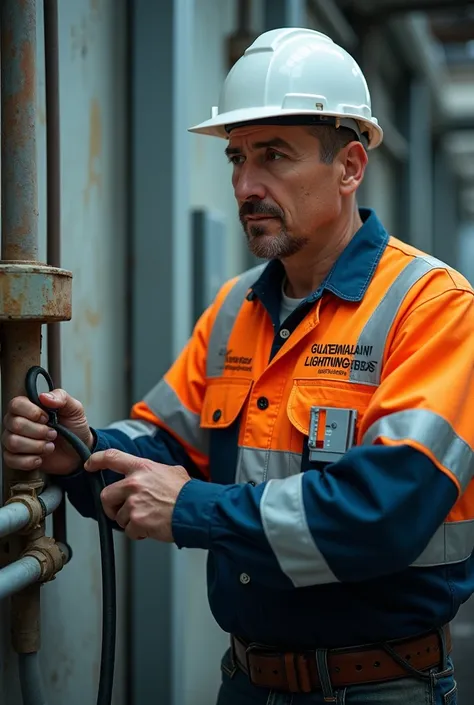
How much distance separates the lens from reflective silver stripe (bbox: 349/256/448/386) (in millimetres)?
1571

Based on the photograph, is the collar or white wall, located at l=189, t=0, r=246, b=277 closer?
the collar

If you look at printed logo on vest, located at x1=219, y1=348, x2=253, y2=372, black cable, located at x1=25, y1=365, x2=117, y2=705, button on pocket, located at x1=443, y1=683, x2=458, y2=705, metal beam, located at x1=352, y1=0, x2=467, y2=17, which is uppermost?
metal beam, located at x1=352, y1=0, x2=467, y2=17

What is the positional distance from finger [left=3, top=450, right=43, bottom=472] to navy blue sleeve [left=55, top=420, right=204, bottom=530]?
6.3 inches

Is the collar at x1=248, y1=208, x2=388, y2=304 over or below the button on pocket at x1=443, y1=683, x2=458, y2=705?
over

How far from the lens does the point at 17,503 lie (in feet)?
4.81

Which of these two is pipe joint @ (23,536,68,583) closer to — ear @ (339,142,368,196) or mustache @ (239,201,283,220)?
mustache @ (239,201,283,220)

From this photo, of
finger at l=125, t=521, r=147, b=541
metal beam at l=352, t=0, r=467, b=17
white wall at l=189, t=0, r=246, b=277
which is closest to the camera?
finger at l=125, t=521, r=147, b=541

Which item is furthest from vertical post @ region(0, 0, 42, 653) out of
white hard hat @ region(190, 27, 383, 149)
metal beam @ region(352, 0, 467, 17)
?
Answer: metal beam @ region(352, 0, 467, 17)

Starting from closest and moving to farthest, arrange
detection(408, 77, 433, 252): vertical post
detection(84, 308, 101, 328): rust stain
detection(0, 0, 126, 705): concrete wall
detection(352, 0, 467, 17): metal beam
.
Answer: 1. detection(0, 0, 126, 705): concrete wall
2. detection(84, 308, 101, 328): rust stain
3. detection(352, 0, 467, 17): metal beam
4. detection(408, 77, 433, 252): vertical post

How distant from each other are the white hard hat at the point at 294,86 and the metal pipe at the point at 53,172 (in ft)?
1.07

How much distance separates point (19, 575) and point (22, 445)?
22 centimetres

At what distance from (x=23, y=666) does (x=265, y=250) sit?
36.7 inches

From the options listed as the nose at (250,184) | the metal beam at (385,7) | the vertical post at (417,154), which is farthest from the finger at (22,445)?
the vertical post at (417,154)

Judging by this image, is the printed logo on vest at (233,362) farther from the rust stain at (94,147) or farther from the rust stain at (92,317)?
the rust stain at (94,147)
